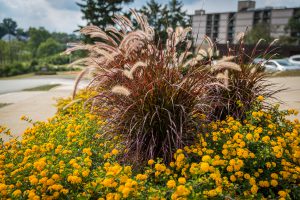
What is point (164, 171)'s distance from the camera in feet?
7.11

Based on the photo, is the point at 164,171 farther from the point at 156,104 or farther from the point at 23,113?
the point at 23,113

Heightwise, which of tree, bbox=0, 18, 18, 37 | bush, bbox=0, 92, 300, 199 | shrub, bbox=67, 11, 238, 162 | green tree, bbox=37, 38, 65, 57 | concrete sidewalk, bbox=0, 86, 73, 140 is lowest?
concrete sidewalk, bbox=0, 86, 73, 140

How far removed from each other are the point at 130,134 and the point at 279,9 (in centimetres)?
6977

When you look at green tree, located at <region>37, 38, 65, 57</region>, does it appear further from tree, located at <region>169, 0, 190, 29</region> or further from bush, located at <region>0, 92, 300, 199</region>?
bush, located at <region>0, 92, 300, 199</region>

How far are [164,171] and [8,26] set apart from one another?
5386 inches

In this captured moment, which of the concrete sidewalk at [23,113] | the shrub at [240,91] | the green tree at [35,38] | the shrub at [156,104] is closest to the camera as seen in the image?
the shrub at [156,104]

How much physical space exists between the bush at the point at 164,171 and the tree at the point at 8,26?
425 feet

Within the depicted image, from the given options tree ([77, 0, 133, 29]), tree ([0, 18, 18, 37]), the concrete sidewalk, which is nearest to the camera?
the concrete sidewalk

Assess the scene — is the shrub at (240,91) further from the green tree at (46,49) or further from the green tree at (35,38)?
the green tree at (35,38)

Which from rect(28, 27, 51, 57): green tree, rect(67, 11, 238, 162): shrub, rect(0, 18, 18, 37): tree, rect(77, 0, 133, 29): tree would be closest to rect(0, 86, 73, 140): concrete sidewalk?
rect(67, 11, 238, 162): shrub

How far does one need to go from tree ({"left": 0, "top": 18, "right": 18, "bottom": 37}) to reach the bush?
12968 centimetres

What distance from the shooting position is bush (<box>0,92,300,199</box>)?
1.72 m

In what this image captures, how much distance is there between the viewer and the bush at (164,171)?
5.65ft

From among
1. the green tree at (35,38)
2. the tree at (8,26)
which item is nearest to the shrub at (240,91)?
the green tree at (35,38)
